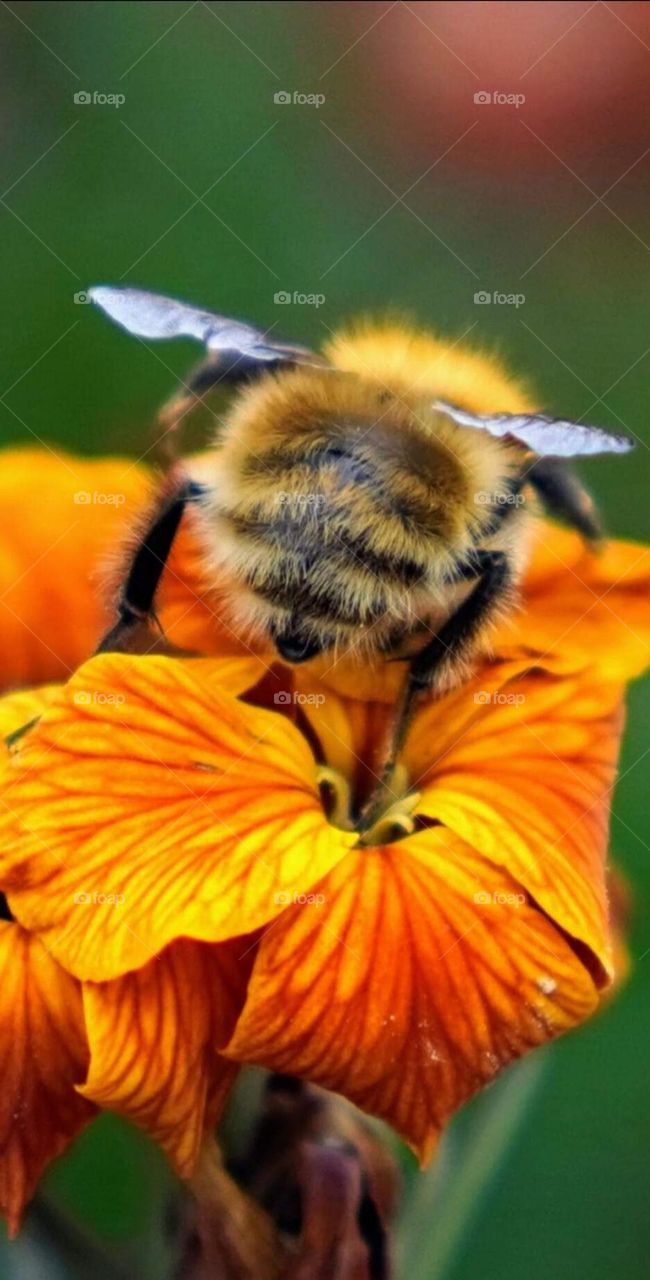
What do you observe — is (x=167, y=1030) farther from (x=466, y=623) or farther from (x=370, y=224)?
(x=370, y=224)

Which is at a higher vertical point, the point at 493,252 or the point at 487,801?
the point at 493,252

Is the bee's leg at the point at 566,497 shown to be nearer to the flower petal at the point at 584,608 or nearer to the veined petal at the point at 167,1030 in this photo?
the flower petal at the point at 584,608

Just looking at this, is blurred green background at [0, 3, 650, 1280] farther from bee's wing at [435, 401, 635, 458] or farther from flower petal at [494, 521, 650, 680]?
bee's wing at [435, 401, 635, 458]

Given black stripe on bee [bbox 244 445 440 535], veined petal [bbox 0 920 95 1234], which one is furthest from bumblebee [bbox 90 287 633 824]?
veined petal [bbox 0 920 95 1234]

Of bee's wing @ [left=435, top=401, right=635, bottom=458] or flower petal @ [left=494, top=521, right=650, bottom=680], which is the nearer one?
bee's wing @ [left=435, top=401, right=635, bottom=458]

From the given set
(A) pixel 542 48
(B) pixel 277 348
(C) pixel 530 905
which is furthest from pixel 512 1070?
(A) pixel 542 48

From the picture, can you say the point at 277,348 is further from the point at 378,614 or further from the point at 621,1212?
the point at 621,1212
